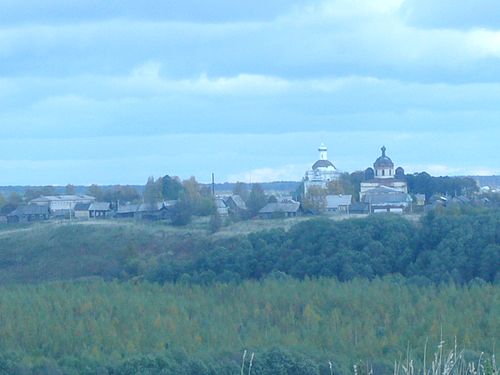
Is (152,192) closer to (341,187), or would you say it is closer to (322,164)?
(341,187)

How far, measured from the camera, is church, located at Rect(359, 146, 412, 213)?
70062mm

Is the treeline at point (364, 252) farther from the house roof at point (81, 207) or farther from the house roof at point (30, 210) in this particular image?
the house roof at point (81, 207)

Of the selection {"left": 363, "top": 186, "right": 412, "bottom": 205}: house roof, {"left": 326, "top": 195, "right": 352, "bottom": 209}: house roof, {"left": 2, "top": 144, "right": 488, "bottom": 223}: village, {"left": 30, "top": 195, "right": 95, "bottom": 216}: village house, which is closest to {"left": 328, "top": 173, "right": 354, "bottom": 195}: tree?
{"left": 2, "top": 144, "right": 488, "bottom": 223}: village

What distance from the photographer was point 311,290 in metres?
36.6

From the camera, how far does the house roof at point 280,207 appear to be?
67562mm

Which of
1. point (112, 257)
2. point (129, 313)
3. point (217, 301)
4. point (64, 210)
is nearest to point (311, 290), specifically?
point (217, 301)

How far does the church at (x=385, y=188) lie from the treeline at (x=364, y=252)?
1963 cm

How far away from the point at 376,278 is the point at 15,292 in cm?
1241

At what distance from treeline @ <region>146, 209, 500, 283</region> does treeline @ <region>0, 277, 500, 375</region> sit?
3336mm

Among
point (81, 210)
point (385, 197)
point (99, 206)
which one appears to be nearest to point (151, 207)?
point (99, 206)

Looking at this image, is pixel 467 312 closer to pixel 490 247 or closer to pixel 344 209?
pixel 490 247

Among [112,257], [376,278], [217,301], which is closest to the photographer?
[217,301]

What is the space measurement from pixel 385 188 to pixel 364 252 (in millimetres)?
29979

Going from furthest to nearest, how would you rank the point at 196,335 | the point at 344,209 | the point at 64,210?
the point at 64,210 → the point at 344,209 → the point at 196,335
